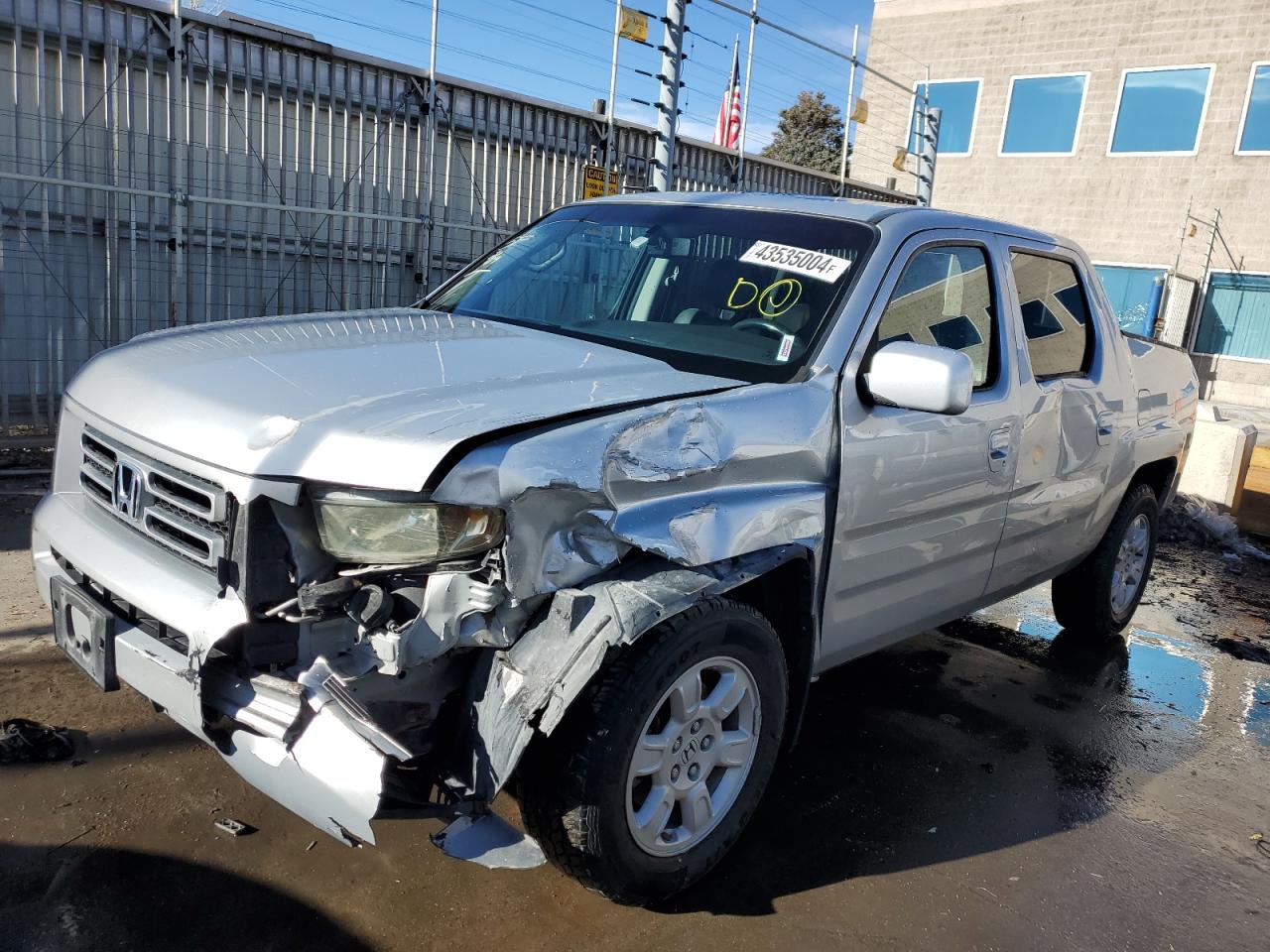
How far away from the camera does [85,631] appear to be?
8.14 ft

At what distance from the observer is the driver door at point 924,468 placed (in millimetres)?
2965

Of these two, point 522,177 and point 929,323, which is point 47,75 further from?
point 929,323

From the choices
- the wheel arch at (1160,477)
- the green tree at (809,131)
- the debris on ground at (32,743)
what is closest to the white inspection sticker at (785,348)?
the debris on ground at (32,743)

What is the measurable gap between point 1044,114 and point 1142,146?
2134mm

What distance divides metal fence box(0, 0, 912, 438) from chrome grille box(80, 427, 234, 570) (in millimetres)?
4589

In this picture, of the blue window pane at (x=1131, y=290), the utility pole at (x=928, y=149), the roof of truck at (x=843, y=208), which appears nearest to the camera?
the roof of truck at (x=843, y=208)

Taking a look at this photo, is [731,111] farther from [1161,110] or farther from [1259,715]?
[1259,715]

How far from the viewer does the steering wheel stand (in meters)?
3.09

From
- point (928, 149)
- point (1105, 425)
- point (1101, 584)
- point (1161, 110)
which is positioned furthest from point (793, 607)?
point (1161, 110)

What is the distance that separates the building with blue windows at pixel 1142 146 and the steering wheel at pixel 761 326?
1695 centimetres

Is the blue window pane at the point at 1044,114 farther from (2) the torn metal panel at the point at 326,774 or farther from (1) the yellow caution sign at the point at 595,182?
(2) the torn metal panel at the point at 326,774

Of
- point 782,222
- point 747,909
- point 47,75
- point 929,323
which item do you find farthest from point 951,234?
point 47,75

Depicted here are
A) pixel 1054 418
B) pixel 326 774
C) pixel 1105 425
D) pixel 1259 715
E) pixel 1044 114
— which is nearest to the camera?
pixel 326 774

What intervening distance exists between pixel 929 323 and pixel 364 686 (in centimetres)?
223
